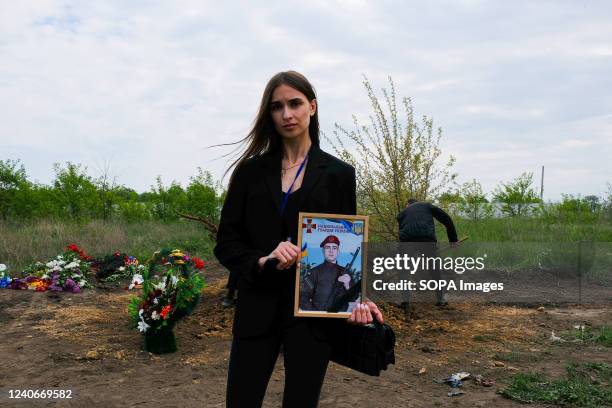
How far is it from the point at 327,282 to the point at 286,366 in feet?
1.11

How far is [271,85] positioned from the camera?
2.08m

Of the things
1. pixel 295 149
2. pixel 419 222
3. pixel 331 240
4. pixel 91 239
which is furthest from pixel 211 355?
pixel 91 239

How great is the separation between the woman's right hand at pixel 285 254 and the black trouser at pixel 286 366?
232 millimetres

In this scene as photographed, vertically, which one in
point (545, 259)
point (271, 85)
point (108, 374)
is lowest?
point (108, 374)

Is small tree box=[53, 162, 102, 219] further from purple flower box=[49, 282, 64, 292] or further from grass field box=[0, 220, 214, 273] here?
purple flower box=[49, 282, 64, 292]

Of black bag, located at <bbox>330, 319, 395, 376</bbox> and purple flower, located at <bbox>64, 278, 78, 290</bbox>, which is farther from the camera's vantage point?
purple flower, located at <bbox>64, 278, 78, 290</bbox>

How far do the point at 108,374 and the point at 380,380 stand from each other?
2608 millimetres

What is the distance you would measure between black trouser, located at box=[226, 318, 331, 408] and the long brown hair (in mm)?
660

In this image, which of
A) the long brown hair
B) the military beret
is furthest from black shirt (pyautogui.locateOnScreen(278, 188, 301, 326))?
the long brown hair

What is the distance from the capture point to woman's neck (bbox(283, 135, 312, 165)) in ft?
7.06

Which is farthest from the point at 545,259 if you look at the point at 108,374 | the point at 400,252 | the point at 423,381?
the point at 108,374

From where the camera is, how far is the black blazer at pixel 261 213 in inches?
78.6

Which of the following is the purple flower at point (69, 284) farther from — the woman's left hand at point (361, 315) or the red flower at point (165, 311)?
the woman's left hand at point (361, 315)

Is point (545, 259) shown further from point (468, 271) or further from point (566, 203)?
point (566, 203)
